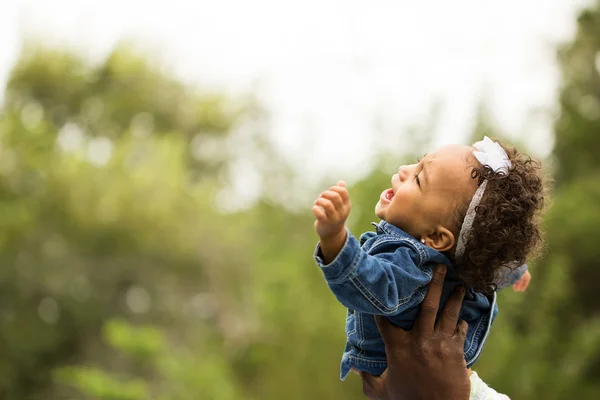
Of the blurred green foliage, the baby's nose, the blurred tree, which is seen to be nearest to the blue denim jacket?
the baby's nose

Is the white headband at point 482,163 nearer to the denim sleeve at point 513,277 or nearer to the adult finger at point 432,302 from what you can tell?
the adult finger at point 432,302

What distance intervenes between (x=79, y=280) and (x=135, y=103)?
13.7ft

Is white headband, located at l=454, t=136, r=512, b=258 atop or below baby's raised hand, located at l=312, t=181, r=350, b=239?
atop

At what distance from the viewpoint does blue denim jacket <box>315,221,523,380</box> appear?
5.17ft

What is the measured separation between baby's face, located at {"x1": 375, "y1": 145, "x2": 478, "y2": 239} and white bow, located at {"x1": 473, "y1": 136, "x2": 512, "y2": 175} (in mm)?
22

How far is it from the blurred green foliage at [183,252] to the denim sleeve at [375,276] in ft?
13.6

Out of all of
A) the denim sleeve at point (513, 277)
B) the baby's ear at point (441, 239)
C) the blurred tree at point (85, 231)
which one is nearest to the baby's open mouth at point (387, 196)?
the baby's ear at point (441, 239)

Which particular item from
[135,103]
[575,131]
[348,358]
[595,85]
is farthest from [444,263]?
[135,103]

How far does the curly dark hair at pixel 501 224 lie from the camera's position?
179cm

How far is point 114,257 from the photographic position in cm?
1481

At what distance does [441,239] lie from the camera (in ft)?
5.99

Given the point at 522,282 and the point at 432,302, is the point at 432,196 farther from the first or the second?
the point at 522,282

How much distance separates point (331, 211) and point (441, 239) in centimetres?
40

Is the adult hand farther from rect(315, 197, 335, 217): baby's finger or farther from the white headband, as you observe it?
rect(315, 197, 335, 217): baby's finger
